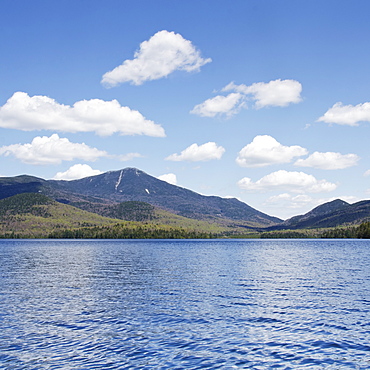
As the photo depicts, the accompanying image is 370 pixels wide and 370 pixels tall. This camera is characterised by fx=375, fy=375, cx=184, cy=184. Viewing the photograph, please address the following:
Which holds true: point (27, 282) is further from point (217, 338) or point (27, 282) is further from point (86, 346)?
point (217, 338)

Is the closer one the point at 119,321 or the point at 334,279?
the point at 119,321

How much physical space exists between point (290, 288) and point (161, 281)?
26.8 metres

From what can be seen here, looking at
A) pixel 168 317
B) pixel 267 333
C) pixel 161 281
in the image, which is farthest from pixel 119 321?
pixel 161 281

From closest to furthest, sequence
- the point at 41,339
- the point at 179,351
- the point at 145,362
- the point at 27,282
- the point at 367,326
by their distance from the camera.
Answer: the point at 145,362 → the point at 179,351 → the point at 41,339 → the point at 367,326 → the point at 27,282

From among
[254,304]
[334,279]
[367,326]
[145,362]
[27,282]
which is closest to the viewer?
A: [145,362]

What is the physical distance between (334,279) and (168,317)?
169ft

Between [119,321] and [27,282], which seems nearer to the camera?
[119,321]

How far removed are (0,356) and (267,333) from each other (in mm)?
25316

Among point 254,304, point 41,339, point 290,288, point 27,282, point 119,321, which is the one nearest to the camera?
point 41,339

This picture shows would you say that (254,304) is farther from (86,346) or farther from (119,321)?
(86,346)

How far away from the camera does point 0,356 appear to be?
3194cm

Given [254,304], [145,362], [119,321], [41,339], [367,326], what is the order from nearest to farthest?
[145,362], [41,339], [367,326], [119,321], [254,304]

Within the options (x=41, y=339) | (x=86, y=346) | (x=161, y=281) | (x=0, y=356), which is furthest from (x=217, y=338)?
(x=161, y=281)

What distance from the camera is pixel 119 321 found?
→ 44.2 m
